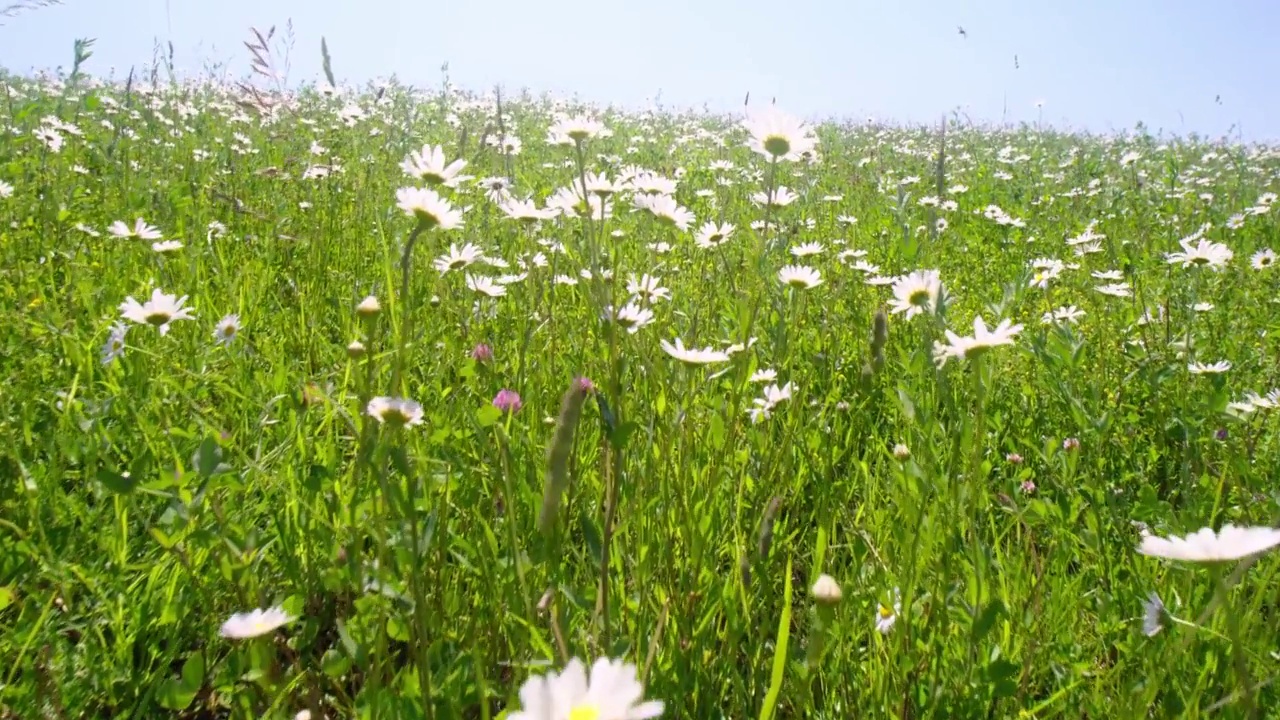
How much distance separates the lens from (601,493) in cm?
135

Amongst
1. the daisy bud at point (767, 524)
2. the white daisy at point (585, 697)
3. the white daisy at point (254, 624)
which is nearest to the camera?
the white daisy at point (585, 697)

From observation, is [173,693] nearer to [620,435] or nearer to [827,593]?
[620,435]

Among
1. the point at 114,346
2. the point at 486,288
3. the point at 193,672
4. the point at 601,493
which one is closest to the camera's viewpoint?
the point at 193,672

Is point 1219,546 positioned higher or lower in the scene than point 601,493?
higher

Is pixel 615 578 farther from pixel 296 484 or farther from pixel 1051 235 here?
pixel 1051 235

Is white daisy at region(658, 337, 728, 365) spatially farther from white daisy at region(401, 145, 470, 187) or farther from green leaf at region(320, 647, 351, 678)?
green leaf at region(320, 647, 351, 678)

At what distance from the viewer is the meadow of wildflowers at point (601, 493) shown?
0.94m

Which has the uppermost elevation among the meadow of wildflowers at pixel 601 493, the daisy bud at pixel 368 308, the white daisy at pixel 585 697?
the daisy bud at pixel 368 308

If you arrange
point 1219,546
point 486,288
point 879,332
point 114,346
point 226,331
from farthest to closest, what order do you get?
point 486,288
point 226,331
point 114,346
point 879,332
point 1219,546

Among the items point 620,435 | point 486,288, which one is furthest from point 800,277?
point 620,435

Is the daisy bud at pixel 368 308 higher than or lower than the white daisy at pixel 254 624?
higher

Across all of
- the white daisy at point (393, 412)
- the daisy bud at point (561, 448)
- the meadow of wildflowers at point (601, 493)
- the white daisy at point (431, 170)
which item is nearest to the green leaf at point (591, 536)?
the meadow of wildflowers at point (601, 493)

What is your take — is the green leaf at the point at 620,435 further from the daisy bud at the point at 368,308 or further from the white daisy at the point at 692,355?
the white daisy at the point at 692,355

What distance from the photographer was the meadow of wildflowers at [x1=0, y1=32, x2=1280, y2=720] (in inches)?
37.0
